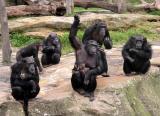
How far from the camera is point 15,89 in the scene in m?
10.4

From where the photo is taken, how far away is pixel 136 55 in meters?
12.1

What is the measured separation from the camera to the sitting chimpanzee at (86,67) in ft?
35.4

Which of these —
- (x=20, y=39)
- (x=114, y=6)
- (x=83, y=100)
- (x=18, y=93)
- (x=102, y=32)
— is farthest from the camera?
(x=114, y=6)

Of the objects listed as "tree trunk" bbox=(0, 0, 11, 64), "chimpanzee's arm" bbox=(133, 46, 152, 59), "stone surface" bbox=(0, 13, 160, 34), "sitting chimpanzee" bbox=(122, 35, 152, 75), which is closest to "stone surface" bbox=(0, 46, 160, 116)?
"sitting chimpanzee" bbox=(122, 35, 152, 75)

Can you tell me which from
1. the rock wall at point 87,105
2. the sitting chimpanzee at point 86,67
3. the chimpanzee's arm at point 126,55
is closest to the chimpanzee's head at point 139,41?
the chimpanzee's arm at point 126,55

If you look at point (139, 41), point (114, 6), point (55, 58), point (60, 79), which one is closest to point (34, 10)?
point (114, 6)

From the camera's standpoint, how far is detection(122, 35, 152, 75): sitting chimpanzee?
39.2 feet

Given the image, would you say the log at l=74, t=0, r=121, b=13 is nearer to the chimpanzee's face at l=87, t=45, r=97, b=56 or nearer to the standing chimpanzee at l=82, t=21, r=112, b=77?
the standing chimpanzee at l=82, t=21, r=112, b=77

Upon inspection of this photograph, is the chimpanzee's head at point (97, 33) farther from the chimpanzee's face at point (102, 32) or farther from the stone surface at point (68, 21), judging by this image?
the stone surface at point (68, 21)

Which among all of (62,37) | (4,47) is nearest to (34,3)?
(62,37)

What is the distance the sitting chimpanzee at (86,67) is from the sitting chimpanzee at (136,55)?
947mm

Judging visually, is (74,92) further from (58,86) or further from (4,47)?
(4,47)

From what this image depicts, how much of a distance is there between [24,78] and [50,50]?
14.2ft

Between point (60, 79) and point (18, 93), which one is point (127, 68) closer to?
point (60, 79)
